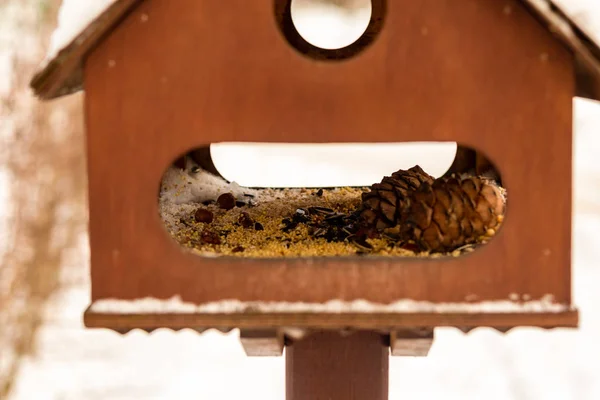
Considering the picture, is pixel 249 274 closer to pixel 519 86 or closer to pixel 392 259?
pixel 392 259

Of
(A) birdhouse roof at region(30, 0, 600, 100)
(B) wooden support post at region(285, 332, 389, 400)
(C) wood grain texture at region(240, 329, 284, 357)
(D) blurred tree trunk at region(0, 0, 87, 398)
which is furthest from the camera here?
(D) blurred tree trunk at region(0, 0, 87, 398)

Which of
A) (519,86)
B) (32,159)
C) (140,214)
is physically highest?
(32,159)

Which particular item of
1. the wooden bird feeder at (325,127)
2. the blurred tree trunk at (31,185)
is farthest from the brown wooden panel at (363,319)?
the blurred tree trunk at (31,185)

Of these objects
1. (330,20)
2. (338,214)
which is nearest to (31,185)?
(330,20)

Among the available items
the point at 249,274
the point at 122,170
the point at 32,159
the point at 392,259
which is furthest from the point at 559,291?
the point at 32,159

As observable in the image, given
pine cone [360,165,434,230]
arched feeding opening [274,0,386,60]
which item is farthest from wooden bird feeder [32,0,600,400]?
arched feeding opening [274,0,386,60]

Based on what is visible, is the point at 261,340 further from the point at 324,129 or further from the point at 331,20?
the point at 331,20

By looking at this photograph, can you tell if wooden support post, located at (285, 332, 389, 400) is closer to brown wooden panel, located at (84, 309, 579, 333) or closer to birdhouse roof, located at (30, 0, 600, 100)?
→ brown wooden panel, located at (84, 309, 579, 333)
